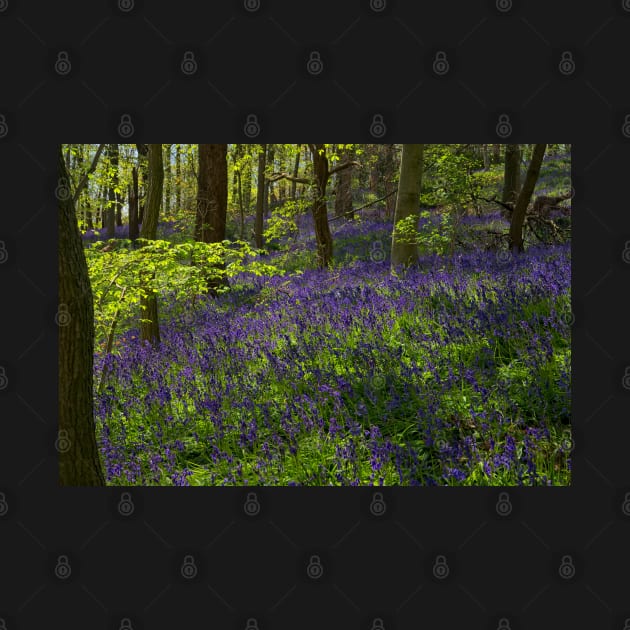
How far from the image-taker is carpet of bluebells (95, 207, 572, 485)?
3125 mm

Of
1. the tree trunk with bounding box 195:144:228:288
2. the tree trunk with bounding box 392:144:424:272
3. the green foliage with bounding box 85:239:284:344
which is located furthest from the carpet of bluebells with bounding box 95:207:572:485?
the tree trunk with bounding box 195:144:228:288

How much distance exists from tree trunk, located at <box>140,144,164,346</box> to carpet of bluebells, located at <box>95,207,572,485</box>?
6.12 ft

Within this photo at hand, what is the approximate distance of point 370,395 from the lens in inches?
147

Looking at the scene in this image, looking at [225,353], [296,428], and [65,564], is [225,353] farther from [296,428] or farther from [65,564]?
[65,564]

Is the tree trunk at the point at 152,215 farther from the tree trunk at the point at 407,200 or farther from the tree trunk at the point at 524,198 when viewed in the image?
the tree trunk at the point at 524,198

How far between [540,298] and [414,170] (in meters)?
4.70

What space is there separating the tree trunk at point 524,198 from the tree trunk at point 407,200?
5.56 feet

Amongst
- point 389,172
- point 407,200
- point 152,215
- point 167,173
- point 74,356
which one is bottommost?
point 74,356

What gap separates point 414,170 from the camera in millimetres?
8789

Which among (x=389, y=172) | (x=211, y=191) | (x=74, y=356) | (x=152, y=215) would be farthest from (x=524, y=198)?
(x=389, y=172)

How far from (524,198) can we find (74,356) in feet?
26.6

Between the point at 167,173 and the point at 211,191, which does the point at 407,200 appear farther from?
the point at 167,173

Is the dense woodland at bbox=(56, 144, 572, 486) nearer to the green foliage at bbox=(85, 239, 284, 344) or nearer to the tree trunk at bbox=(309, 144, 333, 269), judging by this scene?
the green foliage at bbox=(85, 239, 284, 344)
